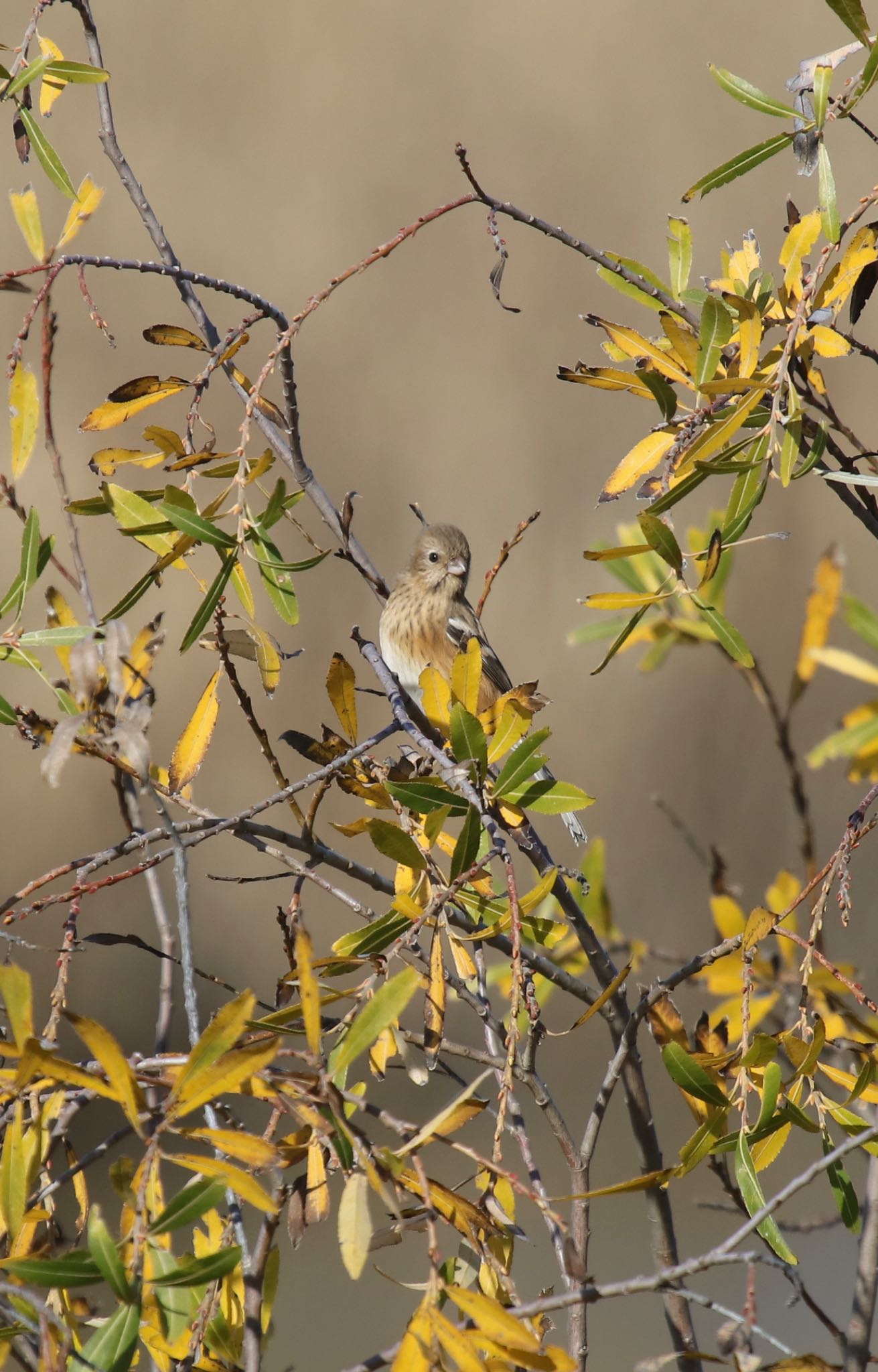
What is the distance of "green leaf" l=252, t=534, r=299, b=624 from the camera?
96cm

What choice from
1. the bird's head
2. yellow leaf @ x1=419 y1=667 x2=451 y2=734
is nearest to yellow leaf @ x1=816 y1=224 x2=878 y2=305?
yellow leaf @ x1=419 y1=667 x2=451 y2=734

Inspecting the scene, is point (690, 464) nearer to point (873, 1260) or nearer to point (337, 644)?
point (873, 1260)

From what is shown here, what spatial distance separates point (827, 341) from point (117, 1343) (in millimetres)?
866

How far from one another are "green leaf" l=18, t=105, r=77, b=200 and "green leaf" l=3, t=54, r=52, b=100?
0.05 metres

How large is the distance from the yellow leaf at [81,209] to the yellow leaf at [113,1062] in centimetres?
68

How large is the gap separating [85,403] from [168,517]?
2620mm

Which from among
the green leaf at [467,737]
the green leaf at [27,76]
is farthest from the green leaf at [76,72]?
the green leaf at [467,737]

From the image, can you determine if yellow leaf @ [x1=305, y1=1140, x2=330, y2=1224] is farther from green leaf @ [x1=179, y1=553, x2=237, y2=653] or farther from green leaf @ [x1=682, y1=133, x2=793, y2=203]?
green leaf @ [x1=682, y1=133, x2=793, y2=203]

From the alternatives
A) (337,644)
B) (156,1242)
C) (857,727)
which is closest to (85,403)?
(337,644)

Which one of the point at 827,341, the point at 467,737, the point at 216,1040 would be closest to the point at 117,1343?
the point at 216,1040

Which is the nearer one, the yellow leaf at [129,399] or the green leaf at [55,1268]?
the green leaf at [55,1268]

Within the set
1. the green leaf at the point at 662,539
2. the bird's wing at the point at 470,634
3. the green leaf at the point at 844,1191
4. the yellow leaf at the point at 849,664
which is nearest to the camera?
the green leaf at the point at 662,539

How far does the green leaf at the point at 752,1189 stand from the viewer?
872mm

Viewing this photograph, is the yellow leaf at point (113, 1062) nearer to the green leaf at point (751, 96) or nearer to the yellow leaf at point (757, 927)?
the yellow leaf at point (757, 927)
